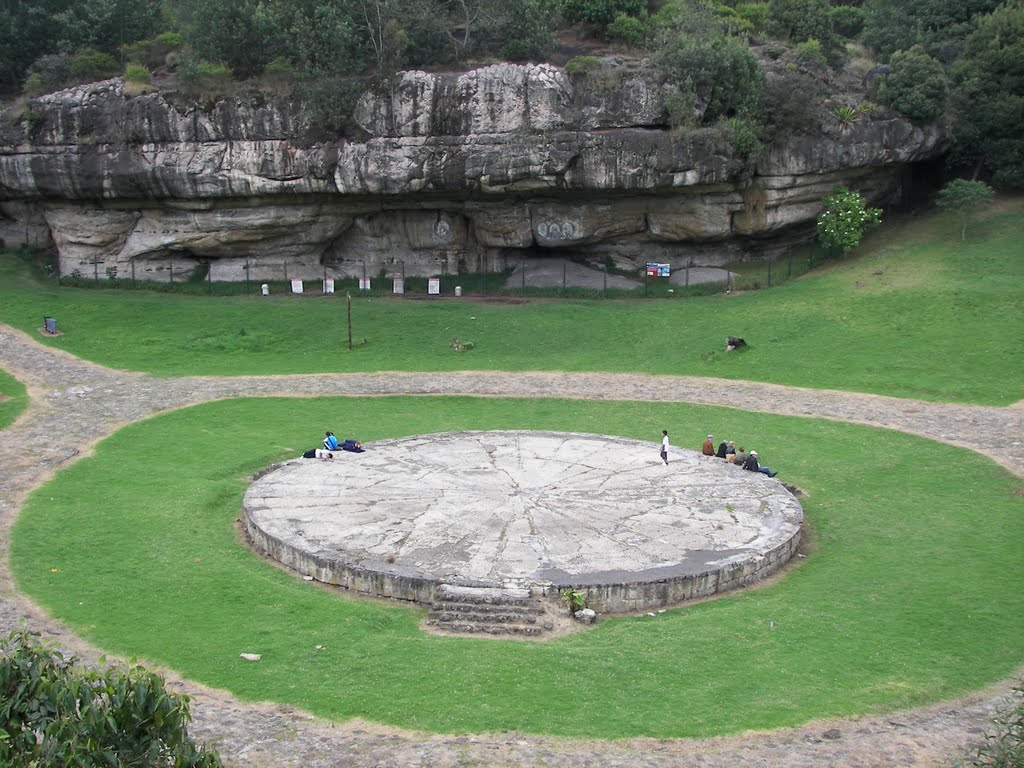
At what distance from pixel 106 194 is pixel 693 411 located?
29.8 m

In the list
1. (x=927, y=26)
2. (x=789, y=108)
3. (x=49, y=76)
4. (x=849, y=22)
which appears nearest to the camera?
(x=789, y=108)

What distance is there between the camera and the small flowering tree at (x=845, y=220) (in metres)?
46.0

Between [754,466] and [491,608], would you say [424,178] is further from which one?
[491,608]

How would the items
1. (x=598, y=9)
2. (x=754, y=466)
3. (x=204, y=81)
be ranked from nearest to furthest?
(x=754, y=466) < (x=204, y=81) < (x=598, y=9)

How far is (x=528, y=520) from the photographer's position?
71.2 ft

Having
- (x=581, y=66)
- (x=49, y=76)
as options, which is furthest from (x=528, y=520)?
(x=49, y=76)

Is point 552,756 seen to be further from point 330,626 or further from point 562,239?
point 562,239

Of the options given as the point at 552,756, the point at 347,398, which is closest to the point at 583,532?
the point at 552,756

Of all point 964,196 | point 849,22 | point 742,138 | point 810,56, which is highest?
point 849,22

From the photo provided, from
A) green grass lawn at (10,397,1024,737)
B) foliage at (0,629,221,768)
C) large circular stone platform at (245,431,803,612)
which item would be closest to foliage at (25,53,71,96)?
green grass lawn at (10,397,1024,737)

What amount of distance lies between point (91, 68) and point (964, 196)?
41.4 m

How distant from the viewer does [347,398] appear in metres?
34.0

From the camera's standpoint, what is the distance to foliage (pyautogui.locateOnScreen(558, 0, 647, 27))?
51562mm

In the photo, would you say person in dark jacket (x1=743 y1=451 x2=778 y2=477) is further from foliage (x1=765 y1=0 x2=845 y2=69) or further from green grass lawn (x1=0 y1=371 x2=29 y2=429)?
foliage (x1=765 y1=0 x2=845 y2=69)
